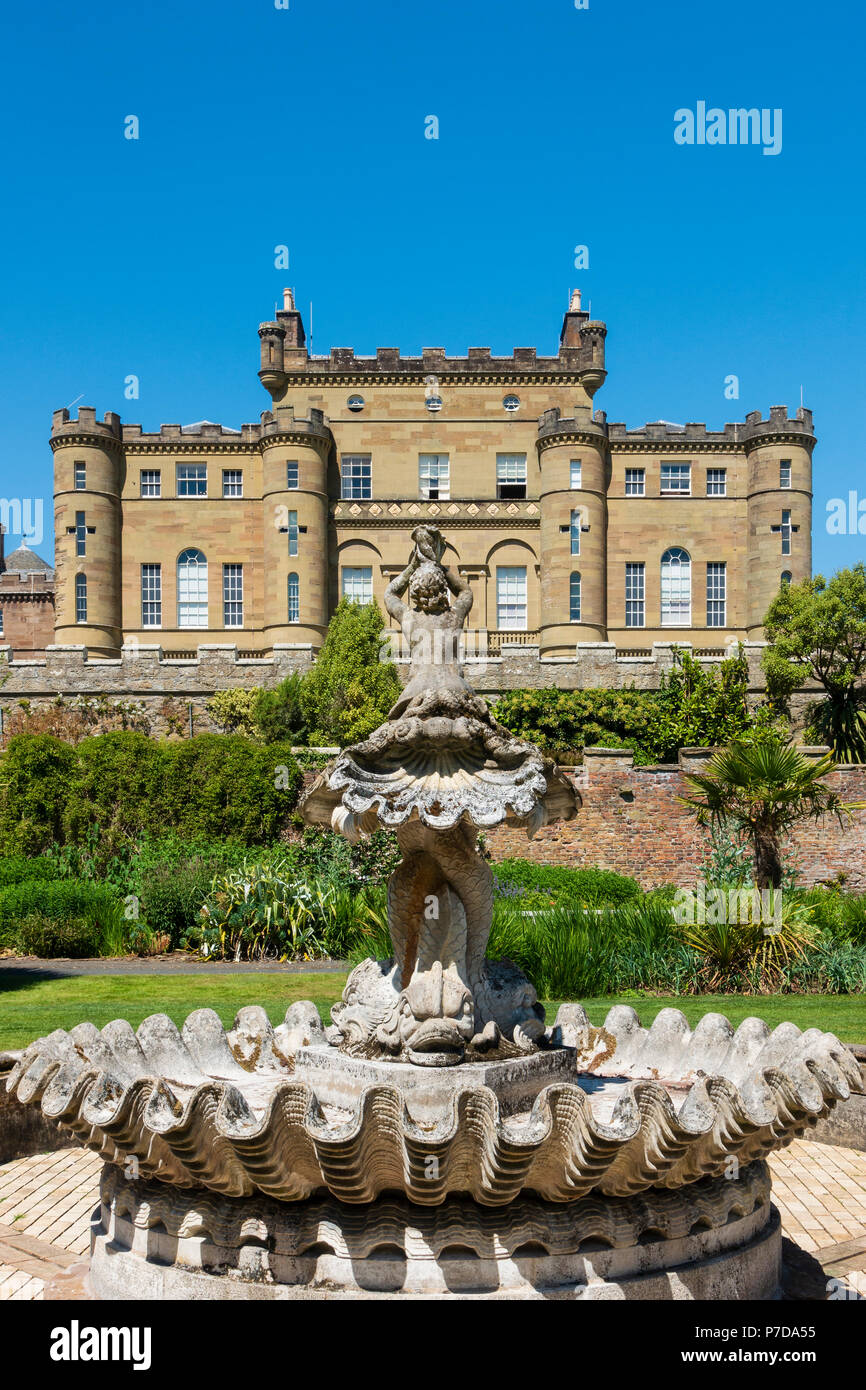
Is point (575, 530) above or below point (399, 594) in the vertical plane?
above

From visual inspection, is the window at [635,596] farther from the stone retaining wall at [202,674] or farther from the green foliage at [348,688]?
the green foliage at [348,688]

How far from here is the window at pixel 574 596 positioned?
1567 inches

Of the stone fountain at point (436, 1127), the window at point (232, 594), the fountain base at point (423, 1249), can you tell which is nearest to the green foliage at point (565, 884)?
the stone fountain at point (436, 1127)

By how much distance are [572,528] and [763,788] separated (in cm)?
2654

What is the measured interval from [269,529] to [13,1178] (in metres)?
34.4

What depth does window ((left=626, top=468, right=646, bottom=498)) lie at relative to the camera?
4197 cm

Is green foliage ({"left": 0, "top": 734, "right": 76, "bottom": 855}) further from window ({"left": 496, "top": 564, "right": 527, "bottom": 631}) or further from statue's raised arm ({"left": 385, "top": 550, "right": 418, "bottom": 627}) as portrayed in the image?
window ({"left": 496, "top": 564, "right": 527, "bottom": 631})

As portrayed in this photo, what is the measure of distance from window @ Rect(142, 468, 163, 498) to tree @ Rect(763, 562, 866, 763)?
2373cm

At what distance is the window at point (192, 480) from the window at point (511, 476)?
11392mm

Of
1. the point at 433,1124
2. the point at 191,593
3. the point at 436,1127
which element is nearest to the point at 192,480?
the point at 191,593

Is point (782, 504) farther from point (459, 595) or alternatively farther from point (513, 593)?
point (459, 595)

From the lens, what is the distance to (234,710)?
30.1 meters

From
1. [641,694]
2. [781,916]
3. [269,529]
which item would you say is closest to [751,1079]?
[781,916]
